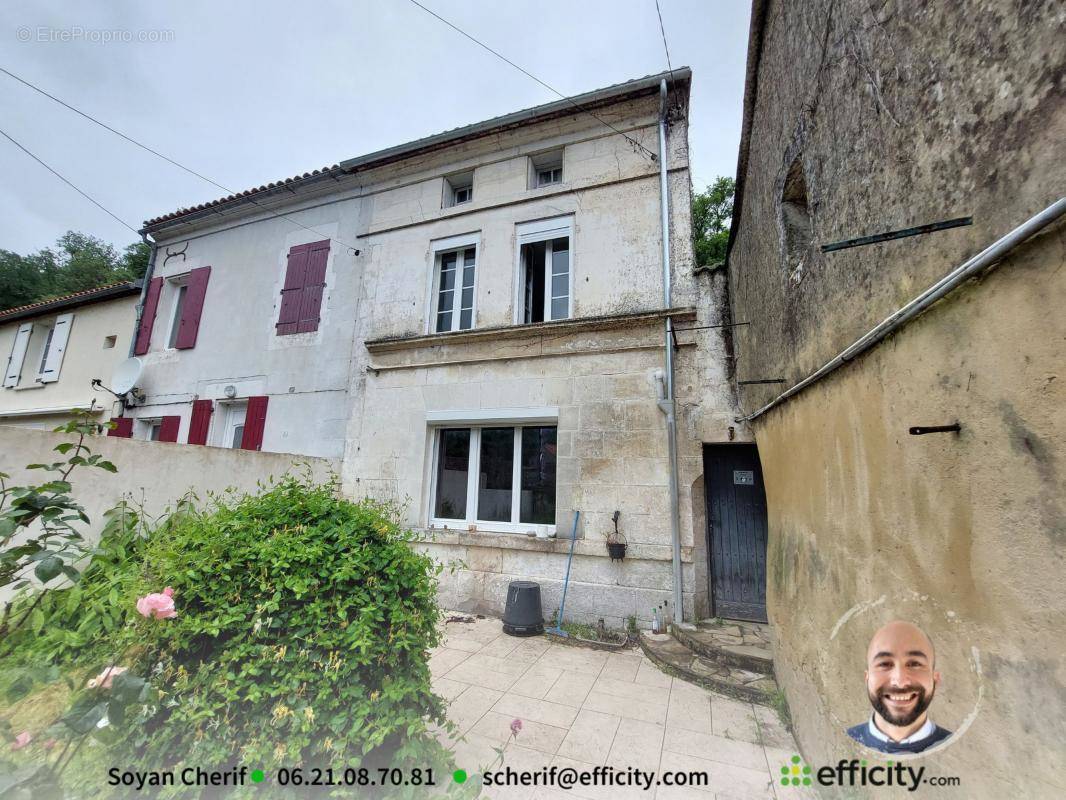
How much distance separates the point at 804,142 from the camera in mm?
2779

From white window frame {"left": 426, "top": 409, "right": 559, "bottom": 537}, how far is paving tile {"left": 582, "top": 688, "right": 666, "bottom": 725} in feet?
6.93

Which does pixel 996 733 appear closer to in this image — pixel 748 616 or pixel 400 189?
pixel 748 616

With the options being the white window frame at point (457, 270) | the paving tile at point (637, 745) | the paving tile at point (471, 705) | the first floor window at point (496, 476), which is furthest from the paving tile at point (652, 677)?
the white window frame at point (457, 270)

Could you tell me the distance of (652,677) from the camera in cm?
377

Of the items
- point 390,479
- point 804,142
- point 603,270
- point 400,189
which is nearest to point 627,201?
point 603,270

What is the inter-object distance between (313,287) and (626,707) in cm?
814

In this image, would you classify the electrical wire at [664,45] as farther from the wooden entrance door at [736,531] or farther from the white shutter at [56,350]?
the white shutter at [56,350]

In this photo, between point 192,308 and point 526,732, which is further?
point 192,308

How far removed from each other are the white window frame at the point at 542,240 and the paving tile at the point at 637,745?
458 centimetres

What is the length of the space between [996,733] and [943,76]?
2123 mm

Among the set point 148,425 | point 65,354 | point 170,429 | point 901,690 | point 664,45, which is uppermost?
point 664,45

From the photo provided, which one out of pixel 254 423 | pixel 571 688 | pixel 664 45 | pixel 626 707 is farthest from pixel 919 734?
pixel 254 423

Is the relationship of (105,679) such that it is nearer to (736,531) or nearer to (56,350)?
(736,531)

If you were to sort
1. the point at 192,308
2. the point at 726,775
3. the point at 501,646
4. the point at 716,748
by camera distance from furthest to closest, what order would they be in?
1. the point at 192,308
2. the point at 501,646
3. the point at 716,748
4. the point at 726,775
